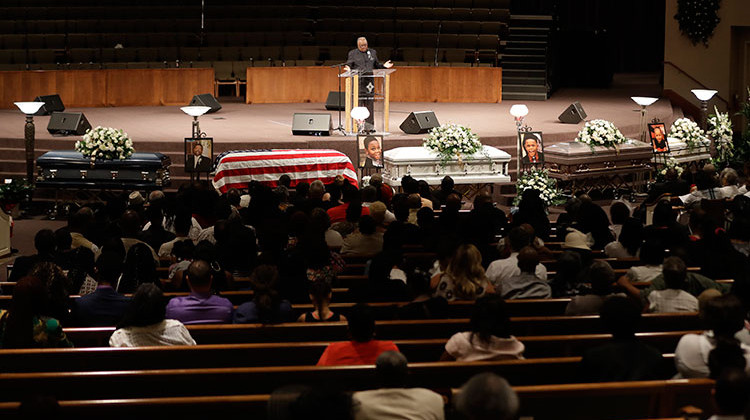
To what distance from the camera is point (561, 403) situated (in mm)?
3785

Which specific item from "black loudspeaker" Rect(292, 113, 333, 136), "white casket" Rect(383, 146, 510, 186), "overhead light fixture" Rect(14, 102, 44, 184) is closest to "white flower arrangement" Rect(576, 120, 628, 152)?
"white casket" Rect(383, 146, 510, 186)

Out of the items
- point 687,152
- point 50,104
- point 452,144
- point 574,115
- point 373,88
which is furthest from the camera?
point 50,104

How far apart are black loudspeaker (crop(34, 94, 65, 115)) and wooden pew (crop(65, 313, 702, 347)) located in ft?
38.4

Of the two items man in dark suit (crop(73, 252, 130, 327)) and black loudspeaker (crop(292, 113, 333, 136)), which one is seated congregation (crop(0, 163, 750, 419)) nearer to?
man in dark suit (crop(73, 252, 130, 327))

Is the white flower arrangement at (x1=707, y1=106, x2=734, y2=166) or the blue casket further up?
the white flower arrangement at (x1=707, y1=106, x2=734, y2=166)

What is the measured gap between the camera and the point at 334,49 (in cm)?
1942

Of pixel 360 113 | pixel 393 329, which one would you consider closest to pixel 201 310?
pixel 393 329

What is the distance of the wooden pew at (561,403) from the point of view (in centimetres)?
358

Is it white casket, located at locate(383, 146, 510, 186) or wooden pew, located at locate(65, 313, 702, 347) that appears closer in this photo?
wooden pew, located at locate(65, 313, 702, 347)

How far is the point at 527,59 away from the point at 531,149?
8.94m

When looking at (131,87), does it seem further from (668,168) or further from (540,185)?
(668,168)

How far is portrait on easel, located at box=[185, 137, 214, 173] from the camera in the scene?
37.7ft

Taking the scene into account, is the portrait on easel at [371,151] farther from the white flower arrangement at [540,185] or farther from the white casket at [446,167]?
the white flower arrangement at [540,185]

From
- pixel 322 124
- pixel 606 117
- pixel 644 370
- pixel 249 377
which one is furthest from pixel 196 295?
pixel 606 117
